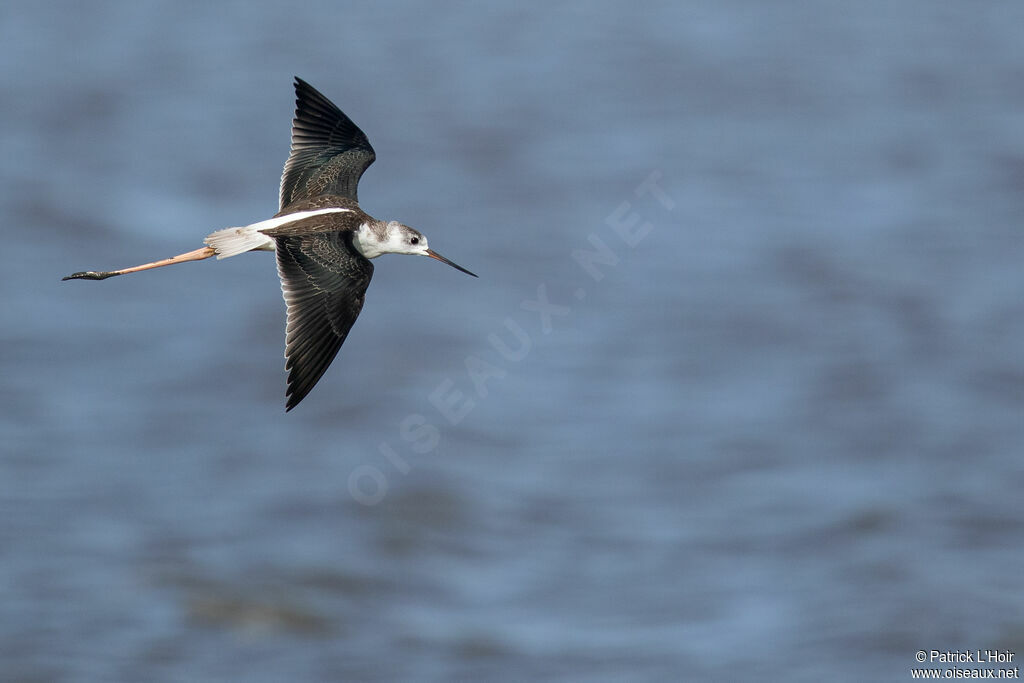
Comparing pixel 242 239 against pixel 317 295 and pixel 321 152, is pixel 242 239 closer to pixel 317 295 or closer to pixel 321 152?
pixel 317 295

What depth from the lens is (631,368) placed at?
29078 mm

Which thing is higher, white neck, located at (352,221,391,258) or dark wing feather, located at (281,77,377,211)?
dark wing feather, located at (281,77,377,211)

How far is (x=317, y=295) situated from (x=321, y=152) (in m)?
2.39

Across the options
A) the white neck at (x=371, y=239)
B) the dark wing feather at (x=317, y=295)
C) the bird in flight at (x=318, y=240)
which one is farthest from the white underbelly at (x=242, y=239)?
the white neck at (x=371, y=239)

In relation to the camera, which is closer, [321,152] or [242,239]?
[242,239]

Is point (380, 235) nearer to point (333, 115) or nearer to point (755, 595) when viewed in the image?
point (333, 115)

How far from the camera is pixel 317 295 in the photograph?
1006 centimetres

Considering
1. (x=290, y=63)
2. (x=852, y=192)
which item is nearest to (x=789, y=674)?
(x=852, y=192)

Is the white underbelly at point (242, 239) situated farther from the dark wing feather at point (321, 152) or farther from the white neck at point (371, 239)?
the dark wing feather at point (321, 152)

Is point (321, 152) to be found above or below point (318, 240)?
above

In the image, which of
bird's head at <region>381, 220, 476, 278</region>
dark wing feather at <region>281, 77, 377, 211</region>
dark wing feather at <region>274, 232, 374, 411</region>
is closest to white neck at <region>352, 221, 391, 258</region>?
bird's head at <region>381, 220, 476, 278</region>

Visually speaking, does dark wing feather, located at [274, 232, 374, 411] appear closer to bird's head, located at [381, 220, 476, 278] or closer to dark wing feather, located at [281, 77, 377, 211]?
bird's head, located at [381, 220, 476, 278]

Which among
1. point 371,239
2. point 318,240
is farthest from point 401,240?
point 318,240

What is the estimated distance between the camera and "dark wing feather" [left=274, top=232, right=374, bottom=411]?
32.1 feet
